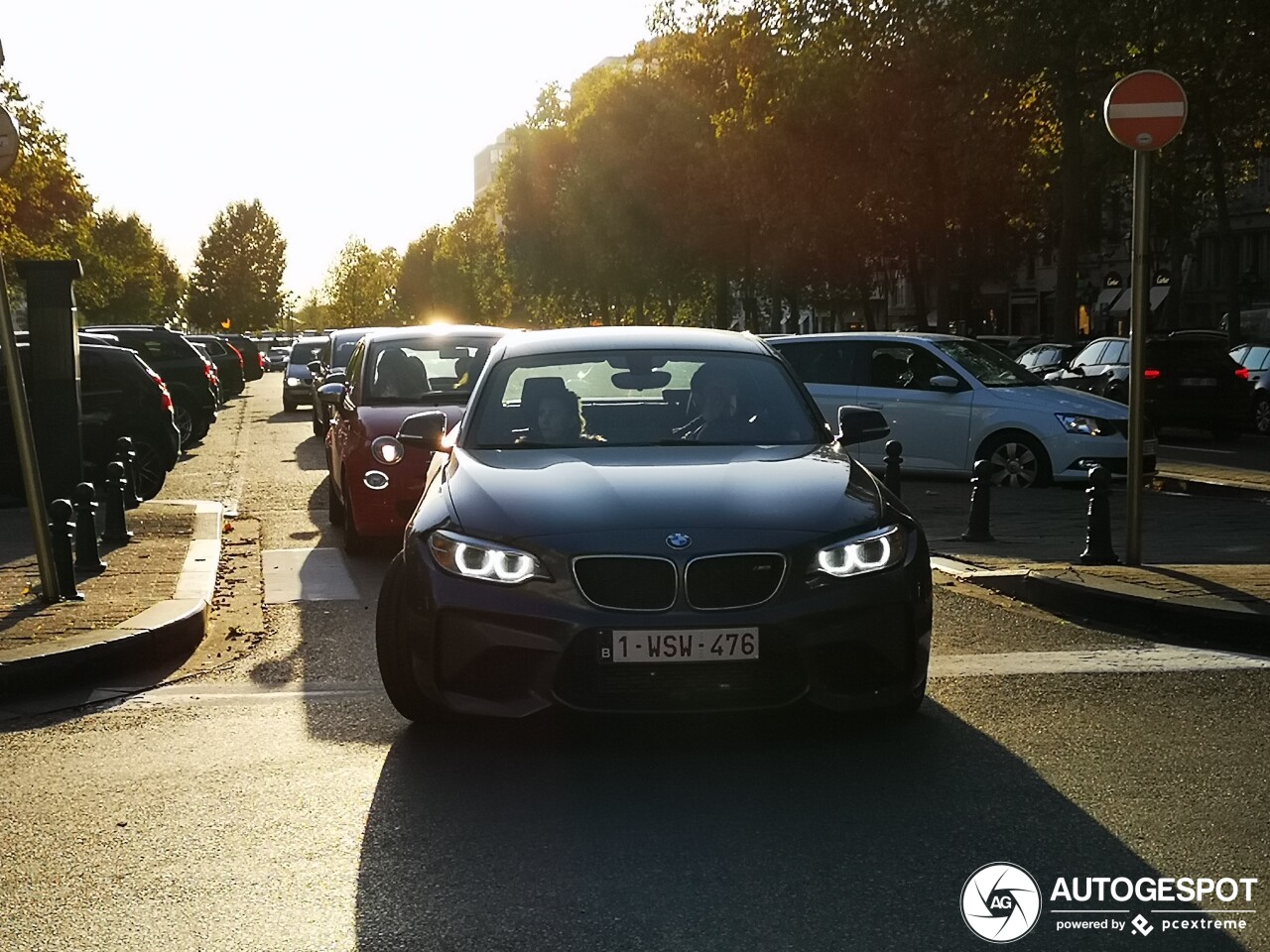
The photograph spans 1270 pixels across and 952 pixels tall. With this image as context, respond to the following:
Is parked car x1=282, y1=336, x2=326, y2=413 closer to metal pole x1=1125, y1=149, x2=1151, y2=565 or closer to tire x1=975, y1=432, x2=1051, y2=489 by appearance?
tire x1=975, y1=432, x2=1051, y2=489

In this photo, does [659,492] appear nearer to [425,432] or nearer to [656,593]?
[656,593]

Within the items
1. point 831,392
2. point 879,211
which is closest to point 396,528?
point 831,392

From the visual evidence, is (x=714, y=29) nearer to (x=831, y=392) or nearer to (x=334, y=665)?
(x=831, y=392)

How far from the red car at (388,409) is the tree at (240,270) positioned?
16917 centimetres

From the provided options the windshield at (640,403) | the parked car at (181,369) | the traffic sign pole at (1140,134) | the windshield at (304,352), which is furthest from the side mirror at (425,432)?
the windshield at (304,352)

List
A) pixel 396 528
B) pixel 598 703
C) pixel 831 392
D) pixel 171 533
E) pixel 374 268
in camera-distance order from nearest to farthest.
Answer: pixel 598 703, pixel 396 528, pixel 171 533, pixel 831 392, pixel 374 268

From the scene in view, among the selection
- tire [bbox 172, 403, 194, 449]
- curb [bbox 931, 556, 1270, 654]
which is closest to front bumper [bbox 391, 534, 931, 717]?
curb [bbox 931, 556, 1270, 654]

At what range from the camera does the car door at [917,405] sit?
18.9 meters

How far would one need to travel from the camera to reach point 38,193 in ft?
199

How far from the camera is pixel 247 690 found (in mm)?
8039

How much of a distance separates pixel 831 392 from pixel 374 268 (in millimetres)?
151738

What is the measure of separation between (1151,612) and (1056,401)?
31.0 feet

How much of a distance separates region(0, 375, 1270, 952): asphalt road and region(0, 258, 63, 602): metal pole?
198 centimetres

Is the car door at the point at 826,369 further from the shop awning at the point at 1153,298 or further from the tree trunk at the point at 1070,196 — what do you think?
the shop awning at the point at 1153,298
